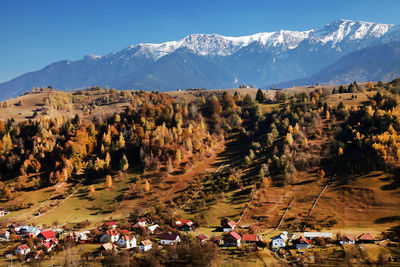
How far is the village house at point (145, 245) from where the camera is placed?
2749 inches

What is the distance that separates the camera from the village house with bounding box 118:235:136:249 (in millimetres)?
72312

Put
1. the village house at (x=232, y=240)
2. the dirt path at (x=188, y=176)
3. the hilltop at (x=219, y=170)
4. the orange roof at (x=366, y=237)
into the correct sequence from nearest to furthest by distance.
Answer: the orange roof at (x=366, y=237), the village house at (x=232, y=240), the hilltop at (x=219, y=170), the dirt path at (x=188, y=176)

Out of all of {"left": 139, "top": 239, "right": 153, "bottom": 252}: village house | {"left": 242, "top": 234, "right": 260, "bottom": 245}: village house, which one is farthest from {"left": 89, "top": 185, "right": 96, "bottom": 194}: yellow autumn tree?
{"left": 242, "top": 234, "right": 260, "bottom": 245}: village house

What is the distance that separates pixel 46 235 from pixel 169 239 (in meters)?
29.3

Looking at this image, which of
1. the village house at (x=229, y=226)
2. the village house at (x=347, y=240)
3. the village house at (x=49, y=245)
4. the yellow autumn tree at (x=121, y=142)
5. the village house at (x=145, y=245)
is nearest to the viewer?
the village house at (x=347, y=240)

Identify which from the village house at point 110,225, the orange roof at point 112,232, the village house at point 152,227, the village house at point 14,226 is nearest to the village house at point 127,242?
the orange roof at point 112,232

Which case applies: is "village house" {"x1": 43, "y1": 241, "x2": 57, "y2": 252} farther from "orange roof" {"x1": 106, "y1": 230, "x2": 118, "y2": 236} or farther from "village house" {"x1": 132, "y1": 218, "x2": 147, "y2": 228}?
"village house" {"x1": 132, "y1": 218, "x2": 147, "y2": 228}

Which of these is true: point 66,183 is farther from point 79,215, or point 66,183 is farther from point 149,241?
point 149,241

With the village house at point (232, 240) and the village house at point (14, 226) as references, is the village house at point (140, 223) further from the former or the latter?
the village house at point (14, 226)

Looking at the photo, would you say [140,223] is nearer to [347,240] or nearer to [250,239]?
[250,239]

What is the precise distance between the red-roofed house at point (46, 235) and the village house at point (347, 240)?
65.1m

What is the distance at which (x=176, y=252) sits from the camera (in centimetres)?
6419

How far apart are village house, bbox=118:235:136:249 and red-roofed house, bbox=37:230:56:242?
17.2 metres

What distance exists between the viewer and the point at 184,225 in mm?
86125
